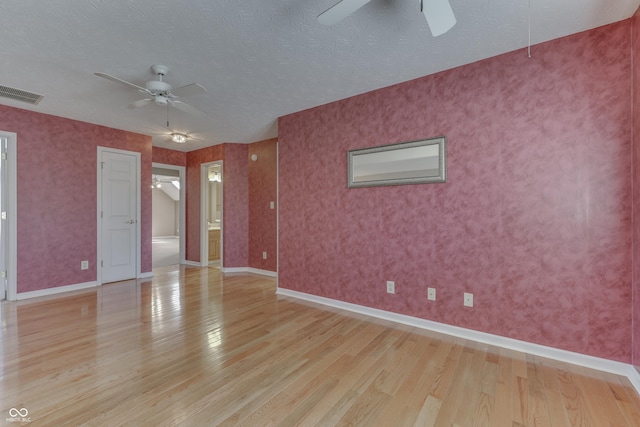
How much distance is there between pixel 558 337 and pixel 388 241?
1519 mm

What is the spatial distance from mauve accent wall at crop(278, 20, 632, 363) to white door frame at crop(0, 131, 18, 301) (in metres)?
4.03

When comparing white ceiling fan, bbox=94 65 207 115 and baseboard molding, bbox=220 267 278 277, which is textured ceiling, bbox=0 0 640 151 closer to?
white ceiling fan, bbox=94 65 207 115

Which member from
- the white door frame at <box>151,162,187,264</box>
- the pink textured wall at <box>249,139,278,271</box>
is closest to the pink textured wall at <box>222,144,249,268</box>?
the pink textured wall at <box>249,139,278,271</box>

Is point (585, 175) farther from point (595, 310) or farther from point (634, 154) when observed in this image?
point (595, 310)

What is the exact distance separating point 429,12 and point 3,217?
512 cm

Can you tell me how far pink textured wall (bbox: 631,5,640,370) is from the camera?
1815mm

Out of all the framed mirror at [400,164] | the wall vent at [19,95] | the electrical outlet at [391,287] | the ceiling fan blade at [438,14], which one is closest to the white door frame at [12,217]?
the wall vent at [19,95]

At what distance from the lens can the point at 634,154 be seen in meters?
1.87

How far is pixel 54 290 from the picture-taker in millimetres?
3824

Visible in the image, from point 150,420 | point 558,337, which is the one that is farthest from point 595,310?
point 150,420

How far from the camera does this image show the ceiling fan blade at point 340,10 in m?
1.47

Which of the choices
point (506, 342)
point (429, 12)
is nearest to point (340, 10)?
point (429, 12)

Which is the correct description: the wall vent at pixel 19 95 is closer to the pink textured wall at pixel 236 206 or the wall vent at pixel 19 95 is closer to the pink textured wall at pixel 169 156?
the pink textured wall at pixel 169 156

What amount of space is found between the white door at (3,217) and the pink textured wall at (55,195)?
5.4 inches
